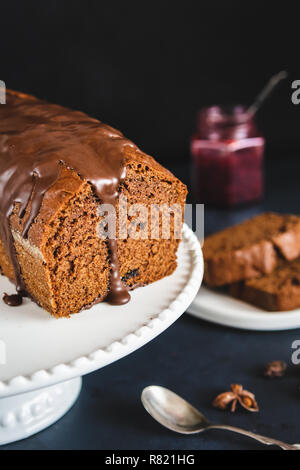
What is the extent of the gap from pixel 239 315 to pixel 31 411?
0.73m

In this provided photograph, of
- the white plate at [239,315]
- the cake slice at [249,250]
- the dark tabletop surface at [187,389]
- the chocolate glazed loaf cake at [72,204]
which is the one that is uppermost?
the chocolate glazed loaf cake at [72,204]

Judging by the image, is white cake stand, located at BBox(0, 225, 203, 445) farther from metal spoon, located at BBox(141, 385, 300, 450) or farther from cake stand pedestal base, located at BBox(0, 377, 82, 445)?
metal spoon, located at BBox(141, 385, 300, 450)

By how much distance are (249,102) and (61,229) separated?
2.32 metres

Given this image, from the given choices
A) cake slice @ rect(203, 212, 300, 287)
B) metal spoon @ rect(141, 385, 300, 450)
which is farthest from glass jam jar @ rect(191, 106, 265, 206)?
metal spoon @ rect(141, 385, 300, 450)

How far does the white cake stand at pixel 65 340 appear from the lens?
1262 millimetres

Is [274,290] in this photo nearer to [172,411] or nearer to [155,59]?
[172,411]

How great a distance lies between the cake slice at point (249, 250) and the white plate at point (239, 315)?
0.24 ft

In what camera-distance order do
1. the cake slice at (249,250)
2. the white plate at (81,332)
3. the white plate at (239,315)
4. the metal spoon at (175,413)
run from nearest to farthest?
1. the white plate at (81,332)
2. the metal spoon at (175,413)
3. the white plate at (239,315)
4. the cake slice at (249,250)

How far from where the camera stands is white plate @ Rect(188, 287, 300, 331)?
197 centimetres

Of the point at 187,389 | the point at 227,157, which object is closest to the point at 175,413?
the point at 187,389

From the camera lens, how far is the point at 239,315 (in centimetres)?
199

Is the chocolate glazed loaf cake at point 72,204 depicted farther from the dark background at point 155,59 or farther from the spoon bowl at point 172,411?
the dark background at point 155,59

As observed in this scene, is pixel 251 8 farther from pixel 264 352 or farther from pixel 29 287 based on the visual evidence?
pixel 29 287

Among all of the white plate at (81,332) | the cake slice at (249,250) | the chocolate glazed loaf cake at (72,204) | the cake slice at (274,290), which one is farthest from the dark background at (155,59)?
the white plate at (81,332)
